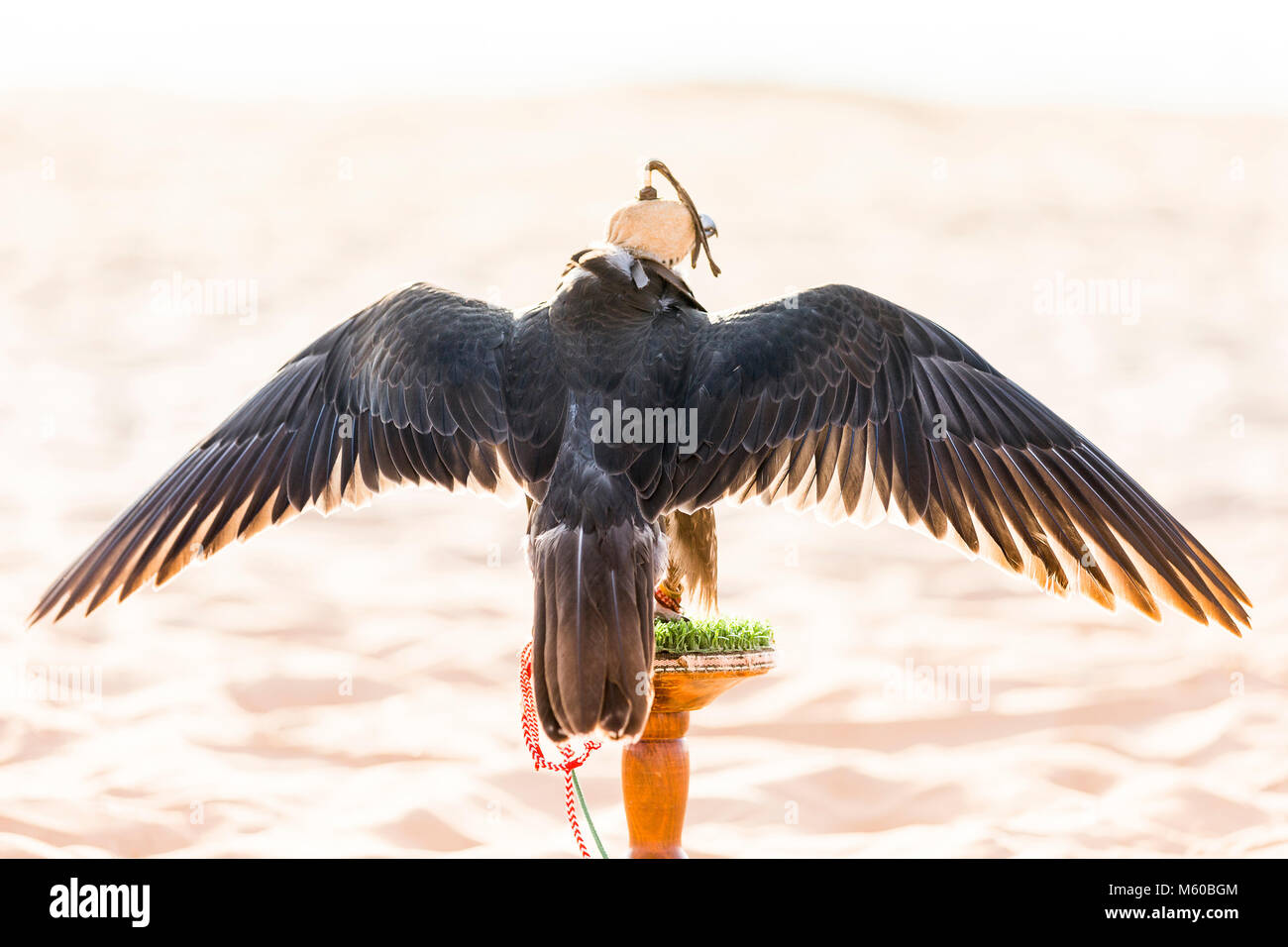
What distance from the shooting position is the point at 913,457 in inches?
97.3

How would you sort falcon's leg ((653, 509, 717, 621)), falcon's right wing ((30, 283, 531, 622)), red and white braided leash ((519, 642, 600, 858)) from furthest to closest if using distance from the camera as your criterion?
falcon's leg ((653, 509, 717, 621)) → falcon's right wing ((30, 283, 531, 622)) → red and white braided leash ((519, 642, 600, 858))

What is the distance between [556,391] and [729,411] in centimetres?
34

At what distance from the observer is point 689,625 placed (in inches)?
97.0

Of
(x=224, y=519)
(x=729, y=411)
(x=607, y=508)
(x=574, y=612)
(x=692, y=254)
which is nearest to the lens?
(x=574, y=612)

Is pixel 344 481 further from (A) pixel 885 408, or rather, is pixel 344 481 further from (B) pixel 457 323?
(A) pixel 885 408

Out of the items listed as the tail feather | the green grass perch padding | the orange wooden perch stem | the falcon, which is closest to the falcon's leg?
the falcon

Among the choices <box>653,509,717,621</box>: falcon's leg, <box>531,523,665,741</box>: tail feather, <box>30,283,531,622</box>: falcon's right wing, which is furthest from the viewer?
<box>653,509,717,621</box>: falcon's leg

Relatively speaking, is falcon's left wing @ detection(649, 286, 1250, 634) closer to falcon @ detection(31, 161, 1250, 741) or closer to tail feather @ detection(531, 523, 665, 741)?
falcon @ detection(31, 161, 1250, 741)

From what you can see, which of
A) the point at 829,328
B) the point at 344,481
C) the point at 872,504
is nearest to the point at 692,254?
the point at 829,328

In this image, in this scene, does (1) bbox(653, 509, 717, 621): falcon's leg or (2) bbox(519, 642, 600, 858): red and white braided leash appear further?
(1) bbox(653, 509, 717, 621): falcon's leg

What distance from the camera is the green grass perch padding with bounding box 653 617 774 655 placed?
7.80ft

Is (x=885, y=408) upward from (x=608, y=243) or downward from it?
downward

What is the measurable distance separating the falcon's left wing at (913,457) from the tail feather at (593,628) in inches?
8.9

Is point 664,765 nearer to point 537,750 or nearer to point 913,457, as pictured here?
point 537,750
